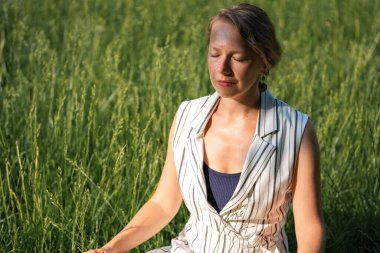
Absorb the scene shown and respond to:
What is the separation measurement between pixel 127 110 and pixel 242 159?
159 cm

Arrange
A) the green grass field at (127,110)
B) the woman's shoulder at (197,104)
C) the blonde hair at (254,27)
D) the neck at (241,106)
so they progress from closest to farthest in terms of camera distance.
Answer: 1. the blonde hair at (254,27)
2. the neck at (241,106)
3. the woman's shoulder at (197,104)
4. the green grass field at (127,110)

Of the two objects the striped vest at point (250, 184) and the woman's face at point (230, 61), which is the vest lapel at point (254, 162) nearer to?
the striped vest at point (250, 184)

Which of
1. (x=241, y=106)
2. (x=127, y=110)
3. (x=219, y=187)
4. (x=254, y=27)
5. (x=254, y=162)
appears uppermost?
(x=254, y=27)

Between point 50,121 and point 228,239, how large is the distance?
1464mm

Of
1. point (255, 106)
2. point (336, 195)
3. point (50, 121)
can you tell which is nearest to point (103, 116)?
point (50, 121)

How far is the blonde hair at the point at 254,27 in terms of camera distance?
7.66 ft

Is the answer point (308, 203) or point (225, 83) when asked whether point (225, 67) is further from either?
point (308, 203)

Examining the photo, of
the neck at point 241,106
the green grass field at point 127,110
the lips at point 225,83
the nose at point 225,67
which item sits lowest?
the green grass field at point 127,110

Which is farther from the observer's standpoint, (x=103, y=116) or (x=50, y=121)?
(x=103, y=116)

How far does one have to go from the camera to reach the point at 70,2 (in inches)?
234

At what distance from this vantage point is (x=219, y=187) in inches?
97.3

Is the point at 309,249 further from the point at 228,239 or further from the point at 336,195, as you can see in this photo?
the point at 336,195

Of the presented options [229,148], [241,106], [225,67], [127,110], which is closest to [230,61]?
[225,67]

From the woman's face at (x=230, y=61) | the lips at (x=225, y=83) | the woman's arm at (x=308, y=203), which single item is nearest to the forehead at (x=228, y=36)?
the woman's face at (x=230, y=61)
